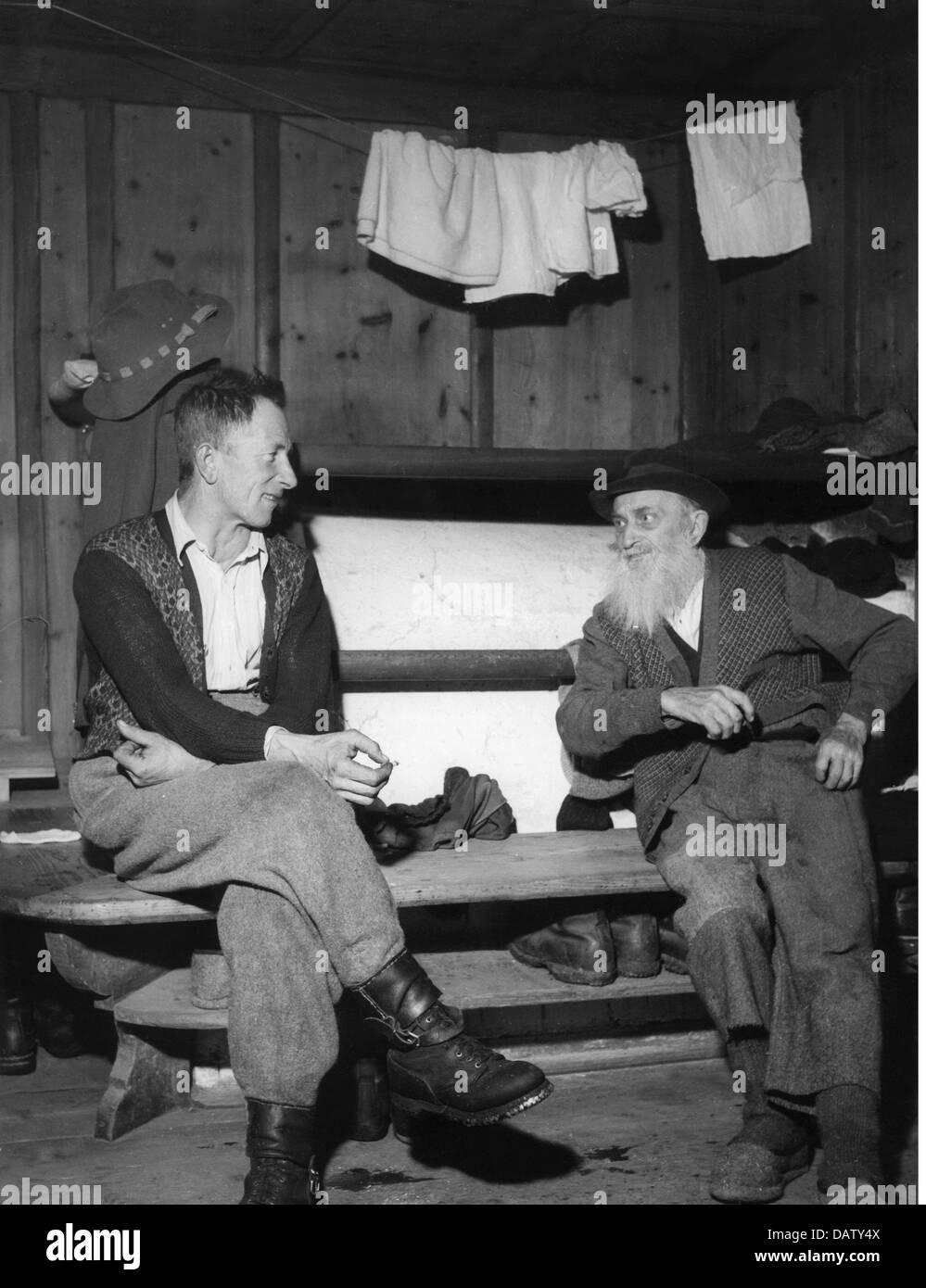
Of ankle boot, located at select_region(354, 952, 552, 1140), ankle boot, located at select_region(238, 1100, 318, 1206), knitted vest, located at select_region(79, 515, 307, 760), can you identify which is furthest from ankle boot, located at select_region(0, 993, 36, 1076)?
ankle boot, located at select_region(354, 952, 552, 1140)

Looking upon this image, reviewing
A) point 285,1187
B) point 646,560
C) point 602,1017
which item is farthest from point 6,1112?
point 646,560

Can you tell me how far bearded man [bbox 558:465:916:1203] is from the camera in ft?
10.9

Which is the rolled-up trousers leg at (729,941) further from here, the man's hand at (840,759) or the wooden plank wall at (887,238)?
the wooden plank wall at (887,238)

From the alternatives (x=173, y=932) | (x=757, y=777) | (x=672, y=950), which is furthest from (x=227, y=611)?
(x=672, y=950)

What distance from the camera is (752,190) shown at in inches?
197

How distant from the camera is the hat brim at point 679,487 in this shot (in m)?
4.13

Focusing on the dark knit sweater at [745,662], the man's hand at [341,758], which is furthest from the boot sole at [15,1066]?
the dark knit sweater at [745,662]

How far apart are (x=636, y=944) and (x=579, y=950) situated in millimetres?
188

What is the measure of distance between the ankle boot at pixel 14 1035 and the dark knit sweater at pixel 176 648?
0.98m

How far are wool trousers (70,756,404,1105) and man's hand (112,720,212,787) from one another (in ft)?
0.65

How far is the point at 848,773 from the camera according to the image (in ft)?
11.8

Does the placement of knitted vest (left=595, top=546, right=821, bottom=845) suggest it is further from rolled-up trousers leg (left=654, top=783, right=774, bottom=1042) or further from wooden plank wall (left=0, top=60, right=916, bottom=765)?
wooden plank wall (left=0, top=60, right=916, bottom=765)

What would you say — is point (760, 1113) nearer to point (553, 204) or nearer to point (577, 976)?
point (577, 976)

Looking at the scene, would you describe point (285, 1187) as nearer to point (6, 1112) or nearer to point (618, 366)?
point (6, 1112)
